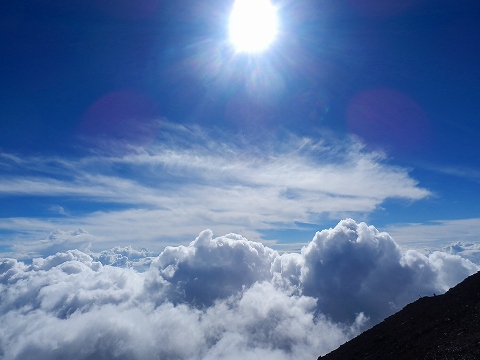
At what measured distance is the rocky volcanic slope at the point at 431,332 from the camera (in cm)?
2803

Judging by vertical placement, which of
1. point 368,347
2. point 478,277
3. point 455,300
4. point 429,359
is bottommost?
point 368,347

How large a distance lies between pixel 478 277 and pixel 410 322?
19.2 metres

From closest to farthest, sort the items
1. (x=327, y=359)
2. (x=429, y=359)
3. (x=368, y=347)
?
(x=429, y=359) < (x=368, y=347) < (x=327, y=359)

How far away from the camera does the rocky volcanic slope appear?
92.0 feet

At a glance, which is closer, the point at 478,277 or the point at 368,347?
the point at 368,347

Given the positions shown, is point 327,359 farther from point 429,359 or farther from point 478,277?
point 478,277

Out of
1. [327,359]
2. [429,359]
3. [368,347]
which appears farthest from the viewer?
[327,359]

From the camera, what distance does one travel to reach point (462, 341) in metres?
28.0

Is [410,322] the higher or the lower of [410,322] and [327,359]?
the higher

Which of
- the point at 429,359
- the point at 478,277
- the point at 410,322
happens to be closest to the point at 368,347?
the point at 410,322

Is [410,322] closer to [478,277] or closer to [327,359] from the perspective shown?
[327,359]

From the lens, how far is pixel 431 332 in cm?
3447

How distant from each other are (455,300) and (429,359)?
22.0 meters

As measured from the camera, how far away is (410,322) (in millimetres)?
42312
